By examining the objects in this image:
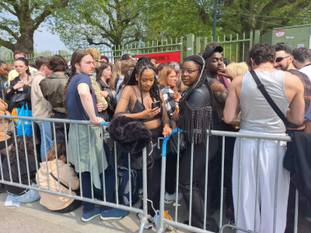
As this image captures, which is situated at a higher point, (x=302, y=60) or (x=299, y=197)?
(x=302, y=60)

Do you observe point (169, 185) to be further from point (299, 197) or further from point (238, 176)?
point (299, 197)

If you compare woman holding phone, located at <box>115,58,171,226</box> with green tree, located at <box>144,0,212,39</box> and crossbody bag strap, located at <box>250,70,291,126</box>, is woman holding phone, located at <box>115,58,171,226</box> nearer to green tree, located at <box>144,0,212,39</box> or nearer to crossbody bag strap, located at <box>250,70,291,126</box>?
crossbody bag strap, located at <box>250,70,291,126</box>

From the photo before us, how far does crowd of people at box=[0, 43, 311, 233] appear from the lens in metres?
2.70

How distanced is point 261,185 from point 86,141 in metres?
1.96

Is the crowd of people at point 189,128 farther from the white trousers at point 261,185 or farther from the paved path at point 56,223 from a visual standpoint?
the paved path at point 56,223

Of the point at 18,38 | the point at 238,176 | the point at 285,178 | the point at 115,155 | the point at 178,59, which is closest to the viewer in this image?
the point at 285,178

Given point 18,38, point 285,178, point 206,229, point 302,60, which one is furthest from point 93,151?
point 18,38

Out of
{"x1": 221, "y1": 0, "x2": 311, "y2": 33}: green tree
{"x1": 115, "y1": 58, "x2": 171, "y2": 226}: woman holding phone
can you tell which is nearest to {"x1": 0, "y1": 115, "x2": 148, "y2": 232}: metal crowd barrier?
{"x1": 115, "y1": 58, "x2": 171, "y2": 226}: woman holding phone

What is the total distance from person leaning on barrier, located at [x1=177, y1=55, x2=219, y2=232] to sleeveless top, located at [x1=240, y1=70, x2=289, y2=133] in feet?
1.19

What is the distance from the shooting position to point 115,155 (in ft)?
11.2

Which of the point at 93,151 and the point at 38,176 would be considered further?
the point at 38,176

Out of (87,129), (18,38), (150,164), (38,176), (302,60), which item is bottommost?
(38,176)

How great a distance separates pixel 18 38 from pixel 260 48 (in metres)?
21.1

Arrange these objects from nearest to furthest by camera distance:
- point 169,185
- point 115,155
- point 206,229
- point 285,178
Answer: point 285,178, point 206,229, point 115,155, point 169,185
